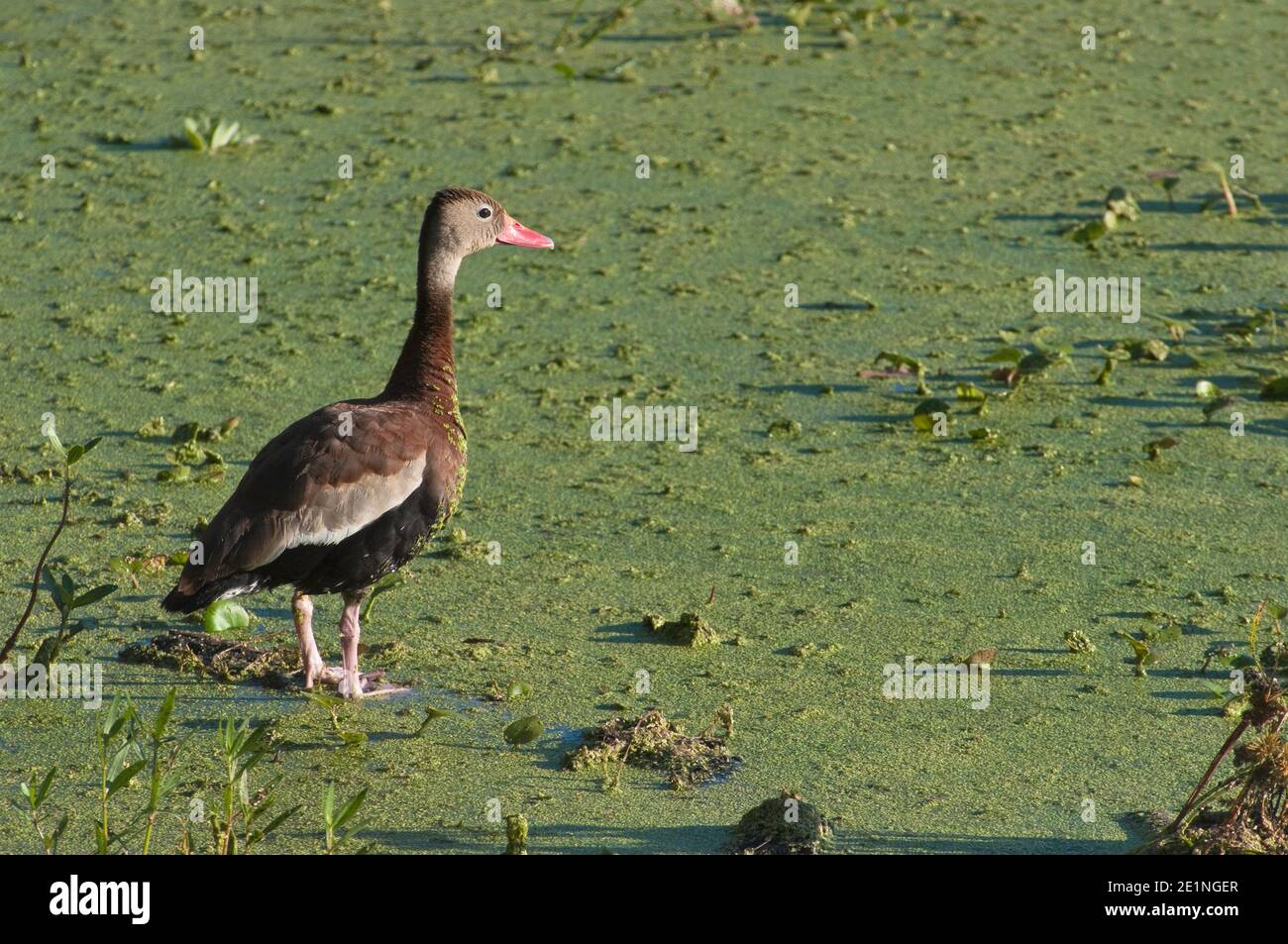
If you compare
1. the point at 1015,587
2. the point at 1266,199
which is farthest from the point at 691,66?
the point at 1015,587

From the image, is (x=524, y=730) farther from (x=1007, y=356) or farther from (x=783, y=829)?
(x=1007, y=356)

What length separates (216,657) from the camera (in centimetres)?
428

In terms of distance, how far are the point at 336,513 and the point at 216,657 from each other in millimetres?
489

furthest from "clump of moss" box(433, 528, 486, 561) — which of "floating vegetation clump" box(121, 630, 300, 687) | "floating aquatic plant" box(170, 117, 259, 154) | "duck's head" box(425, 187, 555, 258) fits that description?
"floating aquatic plant" box(170, 117, 259, 154)

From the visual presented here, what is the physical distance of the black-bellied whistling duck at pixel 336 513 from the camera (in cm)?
408

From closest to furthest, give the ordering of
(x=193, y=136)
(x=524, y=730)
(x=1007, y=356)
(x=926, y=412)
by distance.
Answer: (x=524, y=730)
(x=926, y=412)
(x=1007, y=356)
(x=193, y=136)

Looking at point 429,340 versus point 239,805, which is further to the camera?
point 429,340

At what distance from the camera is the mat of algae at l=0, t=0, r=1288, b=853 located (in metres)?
3.98

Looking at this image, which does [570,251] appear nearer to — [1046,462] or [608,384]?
[608,384]

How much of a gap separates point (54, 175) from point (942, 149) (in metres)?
3.64

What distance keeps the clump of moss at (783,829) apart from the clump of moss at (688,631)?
855 mm

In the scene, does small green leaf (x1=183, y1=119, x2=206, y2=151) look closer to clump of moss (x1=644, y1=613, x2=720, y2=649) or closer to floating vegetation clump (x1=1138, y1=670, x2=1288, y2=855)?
clump of moss (x1=644, y1=613, x2=720, y2=649)

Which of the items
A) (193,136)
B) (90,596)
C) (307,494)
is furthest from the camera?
A: (193,136)

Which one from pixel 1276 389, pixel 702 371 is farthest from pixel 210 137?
pixel 1276 389
